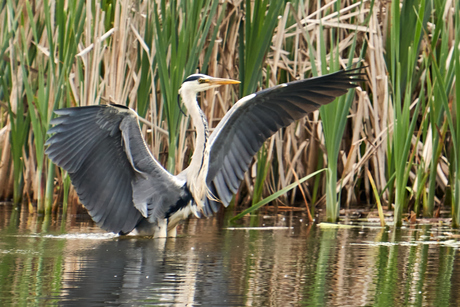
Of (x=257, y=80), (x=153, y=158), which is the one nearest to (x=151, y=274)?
(x=153, y=158)

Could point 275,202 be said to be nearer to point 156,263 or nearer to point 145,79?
point 145,79

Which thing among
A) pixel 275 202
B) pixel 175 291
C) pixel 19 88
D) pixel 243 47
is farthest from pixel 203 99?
pixel 175 291

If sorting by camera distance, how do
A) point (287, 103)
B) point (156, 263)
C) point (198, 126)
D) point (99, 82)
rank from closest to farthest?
point (156, 263) → point (198, 126) → point (287, 103) → point (99, 82)

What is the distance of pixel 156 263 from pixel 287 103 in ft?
6.08

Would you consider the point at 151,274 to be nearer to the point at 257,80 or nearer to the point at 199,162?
the point at 199,162

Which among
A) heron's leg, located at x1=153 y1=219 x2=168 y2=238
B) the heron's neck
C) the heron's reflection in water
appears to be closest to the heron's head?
the heron's neck

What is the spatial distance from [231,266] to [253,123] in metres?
1.72

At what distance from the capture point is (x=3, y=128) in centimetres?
630

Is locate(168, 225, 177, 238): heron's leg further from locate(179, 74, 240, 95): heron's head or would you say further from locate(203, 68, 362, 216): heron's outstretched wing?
locate(179, 74, 240, 95): heron's head

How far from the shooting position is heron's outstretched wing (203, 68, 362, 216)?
16.5 feet

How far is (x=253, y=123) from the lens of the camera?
5176 mm

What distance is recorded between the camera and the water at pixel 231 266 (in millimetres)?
2824

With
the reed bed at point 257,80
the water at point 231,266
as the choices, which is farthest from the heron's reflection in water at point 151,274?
the reed bed at point 257,80

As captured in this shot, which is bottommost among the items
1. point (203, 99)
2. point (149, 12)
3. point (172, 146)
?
point (172, 146)
